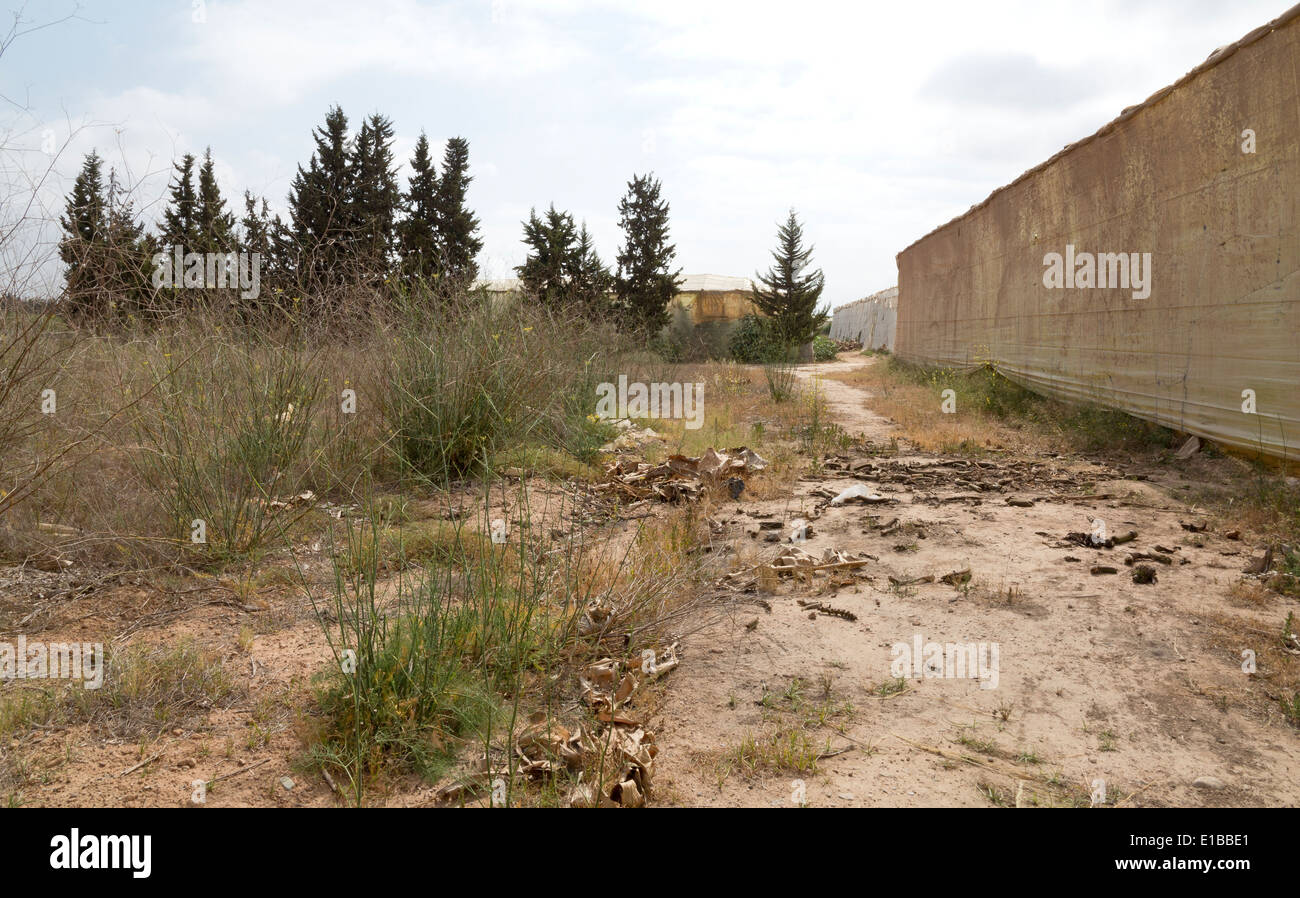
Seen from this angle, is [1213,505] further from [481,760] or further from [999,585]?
[481,760]

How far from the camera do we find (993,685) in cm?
272

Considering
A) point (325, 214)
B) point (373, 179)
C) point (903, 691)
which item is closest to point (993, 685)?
point (903, 691)

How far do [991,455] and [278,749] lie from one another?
648 cm

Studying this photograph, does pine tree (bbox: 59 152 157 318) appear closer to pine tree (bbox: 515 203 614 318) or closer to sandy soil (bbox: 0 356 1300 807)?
sandy soil (bbox: 0 356 1300 807)

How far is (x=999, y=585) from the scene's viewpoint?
364 cm

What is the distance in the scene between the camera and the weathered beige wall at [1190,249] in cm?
519

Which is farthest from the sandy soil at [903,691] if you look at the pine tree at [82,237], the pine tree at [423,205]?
the pine tree at [423,205]

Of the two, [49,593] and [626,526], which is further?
[626,526]

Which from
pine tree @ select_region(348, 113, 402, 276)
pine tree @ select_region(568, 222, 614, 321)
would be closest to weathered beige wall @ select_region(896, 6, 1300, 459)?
pine tree @ select_region(568, 222, 614, 321)

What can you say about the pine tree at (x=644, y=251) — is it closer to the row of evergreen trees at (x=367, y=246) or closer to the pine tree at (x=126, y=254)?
the row of evergreen trees at (x=367, y=246)

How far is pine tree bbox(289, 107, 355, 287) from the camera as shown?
16.9 feet

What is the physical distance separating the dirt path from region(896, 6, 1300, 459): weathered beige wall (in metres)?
1.81

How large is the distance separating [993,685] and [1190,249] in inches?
212

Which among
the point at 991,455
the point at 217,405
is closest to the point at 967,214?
the point at 991,455
